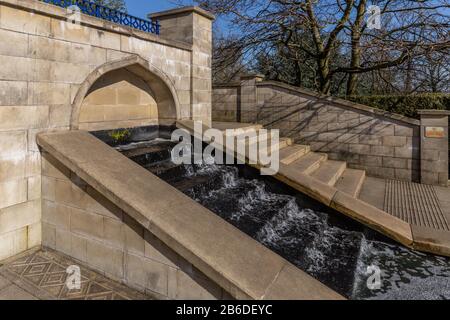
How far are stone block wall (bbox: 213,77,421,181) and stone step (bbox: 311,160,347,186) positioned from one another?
60cm

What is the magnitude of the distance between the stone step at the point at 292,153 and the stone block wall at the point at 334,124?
2.08ft

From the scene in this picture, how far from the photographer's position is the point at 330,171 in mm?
7562

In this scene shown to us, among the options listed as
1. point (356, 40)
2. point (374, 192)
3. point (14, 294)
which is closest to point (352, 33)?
point (356, 40)

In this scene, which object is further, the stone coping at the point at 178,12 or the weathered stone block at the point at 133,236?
the stone coping at the point at 178,12

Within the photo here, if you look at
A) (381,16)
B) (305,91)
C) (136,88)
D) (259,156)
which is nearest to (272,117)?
(305,91)

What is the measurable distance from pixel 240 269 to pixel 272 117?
7.88 metres

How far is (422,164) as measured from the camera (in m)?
7.99

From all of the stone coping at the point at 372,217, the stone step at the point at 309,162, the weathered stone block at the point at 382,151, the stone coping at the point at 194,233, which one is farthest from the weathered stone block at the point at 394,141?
the stone coping at the point at 194,233

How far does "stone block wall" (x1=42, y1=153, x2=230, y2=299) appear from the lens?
104 inches

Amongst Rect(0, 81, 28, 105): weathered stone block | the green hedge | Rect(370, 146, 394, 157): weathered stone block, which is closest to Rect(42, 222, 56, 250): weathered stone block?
Rect(0, 81, 28, 105): weathered stone block

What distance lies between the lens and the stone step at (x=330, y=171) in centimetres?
689

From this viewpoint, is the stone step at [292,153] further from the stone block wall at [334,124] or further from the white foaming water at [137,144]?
the white foaming water at [137,144]

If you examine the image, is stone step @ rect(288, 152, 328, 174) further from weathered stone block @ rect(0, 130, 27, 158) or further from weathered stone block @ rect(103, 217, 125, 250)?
weathered stone block @ rect(0, 130, 27, 158)
